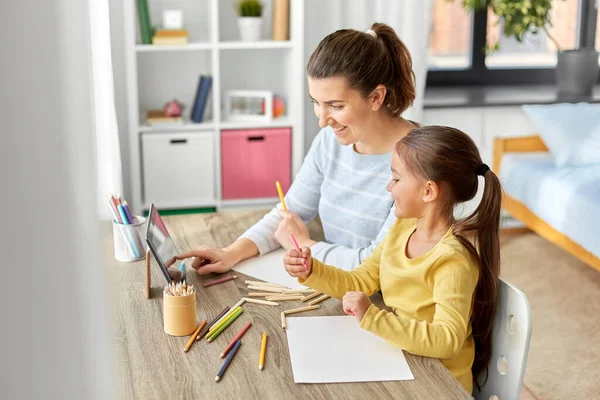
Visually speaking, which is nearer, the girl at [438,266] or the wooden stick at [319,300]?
the girl at [438,266]

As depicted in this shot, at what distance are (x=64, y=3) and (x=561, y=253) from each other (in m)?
3.68

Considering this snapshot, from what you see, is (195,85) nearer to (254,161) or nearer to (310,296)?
(254,161)

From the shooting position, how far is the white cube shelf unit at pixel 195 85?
138 inches

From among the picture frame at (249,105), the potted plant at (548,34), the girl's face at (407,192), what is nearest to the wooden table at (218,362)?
the girl's face at (407,192)

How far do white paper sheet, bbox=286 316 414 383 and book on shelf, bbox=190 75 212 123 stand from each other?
232 centimetres

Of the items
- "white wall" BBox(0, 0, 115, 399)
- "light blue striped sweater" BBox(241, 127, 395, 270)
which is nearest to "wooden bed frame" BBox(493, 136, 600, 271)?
"light blue striped sweater" BBox(241, 127, 395, 270)

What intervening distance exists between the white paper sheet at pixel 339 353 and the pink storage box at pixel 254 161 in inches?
89.4

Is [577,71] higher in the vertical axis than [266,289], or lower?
higher

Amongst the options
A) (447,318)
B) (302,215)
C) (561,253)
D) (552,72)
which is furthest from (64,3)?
(552,72)

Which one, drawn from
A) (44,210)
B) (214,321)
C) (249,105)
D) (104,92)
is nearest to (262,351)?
(214,321)

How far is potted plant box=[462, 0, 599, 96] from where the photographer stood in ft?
12.7

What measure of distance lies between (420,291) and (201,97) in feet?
7.86

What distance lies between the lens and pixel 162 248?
62.0 inches

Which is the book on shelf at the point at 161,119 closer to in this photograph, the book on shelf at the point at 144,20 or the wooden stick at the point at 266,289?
the book on shelf at the point at 144,20
